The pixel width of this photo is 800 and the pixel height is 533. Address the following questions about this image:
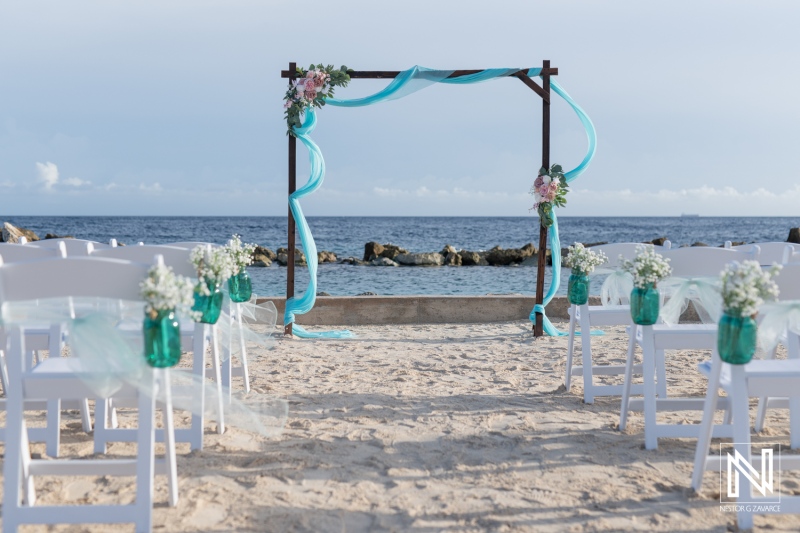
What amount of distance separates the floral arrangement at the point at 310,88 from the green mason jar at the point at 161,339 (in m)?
4.02

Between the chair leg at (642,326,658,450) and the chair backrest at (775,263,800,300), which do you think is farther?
the chair leg at (642,326,658,450)

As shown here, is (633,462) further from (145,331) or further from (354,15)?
(354,15)

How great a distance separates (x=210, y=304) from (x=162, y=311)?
2.85ft

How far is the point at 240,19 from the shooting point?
7789mm

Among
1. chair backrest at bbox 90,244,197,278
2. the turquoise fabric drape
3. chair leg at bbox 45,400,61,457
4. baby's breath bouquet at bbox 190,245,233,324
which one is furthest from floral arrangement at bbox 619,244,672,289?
the turquoise fabric drape

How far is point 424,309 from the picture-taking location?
6750 mm

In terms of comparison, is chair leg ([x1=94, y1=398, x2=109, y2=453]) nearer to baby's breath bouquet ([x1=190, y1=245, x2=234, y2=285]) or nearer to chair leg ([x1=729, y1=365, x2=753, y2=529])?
baby's breath bouquet ([x1=190, y1=245, x2=234, y2=285])

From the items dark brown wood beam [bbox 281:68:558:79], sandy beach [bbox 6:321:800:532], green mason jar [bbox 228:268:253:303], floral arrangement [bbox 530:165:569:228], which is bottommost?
sandy beach [bbox 6:321:800:532]

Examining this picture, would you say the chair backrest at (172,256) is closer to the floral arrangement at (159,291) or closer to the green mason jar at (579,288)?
the floral arrangement at (159,291)

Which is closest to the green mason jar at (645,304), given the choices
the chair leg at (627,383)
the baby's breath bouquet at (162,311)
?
the chair leg at (627,383)

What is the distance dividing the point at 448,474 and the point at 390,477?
226 mm

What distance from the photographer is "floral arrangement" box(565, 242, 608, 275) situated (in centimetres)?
368

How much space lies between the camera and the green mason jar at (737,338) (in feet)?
6.94

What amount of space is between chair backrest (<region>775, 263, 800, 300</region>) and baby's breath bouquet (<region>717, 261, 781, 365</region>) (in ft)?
0.30
